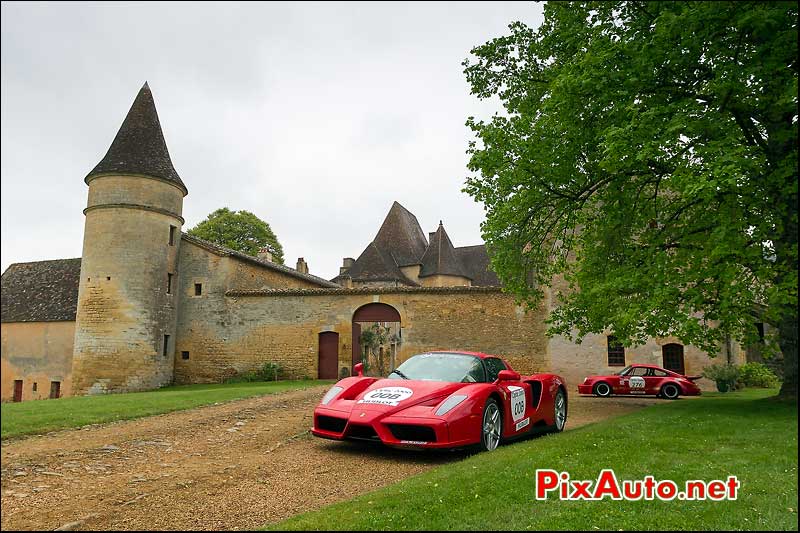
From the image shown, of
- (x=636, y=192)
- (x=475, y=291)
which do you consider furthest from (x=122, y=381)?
(x=636, y=192)

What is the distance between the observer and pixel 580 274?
38.8ft

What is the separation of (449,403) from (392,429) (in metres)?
0.77

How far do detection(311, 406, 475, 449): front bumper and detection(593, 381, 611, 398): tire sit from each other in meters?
13.4

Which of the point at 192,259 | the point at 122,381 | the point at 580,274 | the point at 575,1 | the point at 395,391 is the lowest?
the point at 122,381

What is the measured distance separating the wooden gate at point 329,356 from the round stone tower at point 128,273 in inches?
266

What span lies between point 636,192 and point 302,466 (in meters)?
9.48

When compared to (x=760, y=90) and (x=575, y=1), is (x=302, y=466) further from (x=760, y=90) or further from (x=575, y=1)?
(x=575, y=1)

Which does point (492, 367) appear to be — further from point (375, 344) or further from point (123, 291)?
point (375, 344)

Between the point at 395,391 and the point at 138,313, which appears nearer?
the point at 395,391

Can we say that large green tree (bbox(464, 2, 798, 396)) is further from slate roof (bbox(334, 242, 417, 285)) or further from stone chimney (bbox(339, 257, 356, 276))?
stone chimney (bbox(339, 257, 356, 276))

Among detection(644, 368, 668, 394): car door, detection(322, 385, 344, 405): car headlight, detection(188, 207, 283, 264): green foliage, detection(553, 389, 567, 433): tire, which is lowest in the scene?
detection(644, 368, 668, 394): car door

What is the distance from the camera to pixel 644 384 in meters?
17.9

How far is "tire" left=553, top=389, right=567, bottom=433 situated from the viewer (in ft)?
29.8

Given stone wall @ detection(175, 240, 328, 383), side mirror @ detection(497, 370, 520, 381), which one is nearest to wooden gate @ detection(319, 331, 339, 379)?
stone wall @ detection(175, 240, 328, 383)
